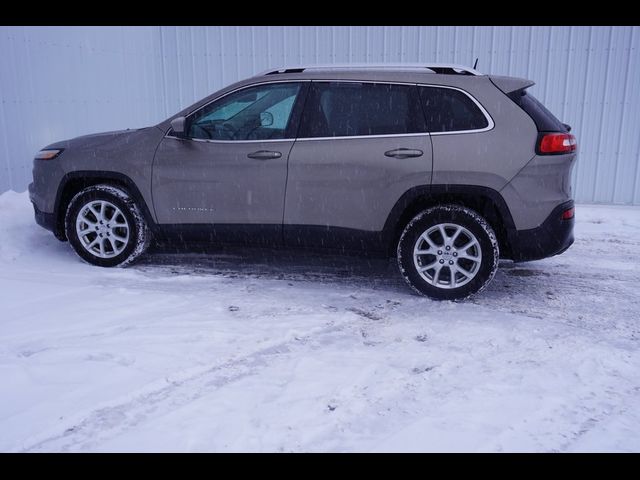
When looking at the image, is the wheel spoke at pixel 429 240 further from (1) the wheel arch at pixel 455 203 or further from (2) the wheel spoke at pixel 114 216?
(2) the wheel spoke at pixel 114 216

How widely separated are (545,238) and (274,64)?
6.15 m

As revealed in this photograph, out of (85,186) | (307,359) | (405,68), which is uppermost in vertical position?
(405,68)

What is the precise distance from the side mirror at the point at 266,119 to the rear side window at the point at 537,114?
193 cm

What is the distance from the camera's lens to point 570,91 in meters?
8.86

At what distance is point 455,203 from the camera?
4953 millimetres

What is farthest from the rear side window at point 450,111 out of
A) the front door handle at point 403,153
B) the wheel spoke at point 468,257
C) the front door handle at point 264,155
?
the front door handle at point 264,155

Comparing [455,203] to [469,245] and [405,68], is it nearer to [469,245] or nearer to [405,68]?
[469,245]

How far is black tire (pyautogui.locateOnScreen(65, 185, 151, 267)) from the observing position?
5555 millimetres

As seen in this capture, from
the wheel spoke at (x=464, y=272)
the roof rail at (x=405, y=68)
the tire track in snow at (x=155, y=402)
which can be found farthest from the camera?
the roof rail at (x=405, y=68)

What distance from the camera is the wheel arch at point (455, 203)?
189 inches

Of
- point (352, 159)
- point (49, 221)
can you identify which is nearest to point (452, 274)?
point (352, 159)

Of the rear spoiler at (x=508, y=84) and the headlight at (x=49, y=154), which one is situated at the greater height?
the rear spoiler at (x=508, y=84)

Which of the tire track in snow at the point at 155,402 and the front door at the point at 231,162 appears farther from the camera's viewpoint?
the front door at the point at 231,162

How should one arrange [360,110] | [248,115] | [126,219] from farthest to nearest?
[126,219] → [248,115] → [360,110]
